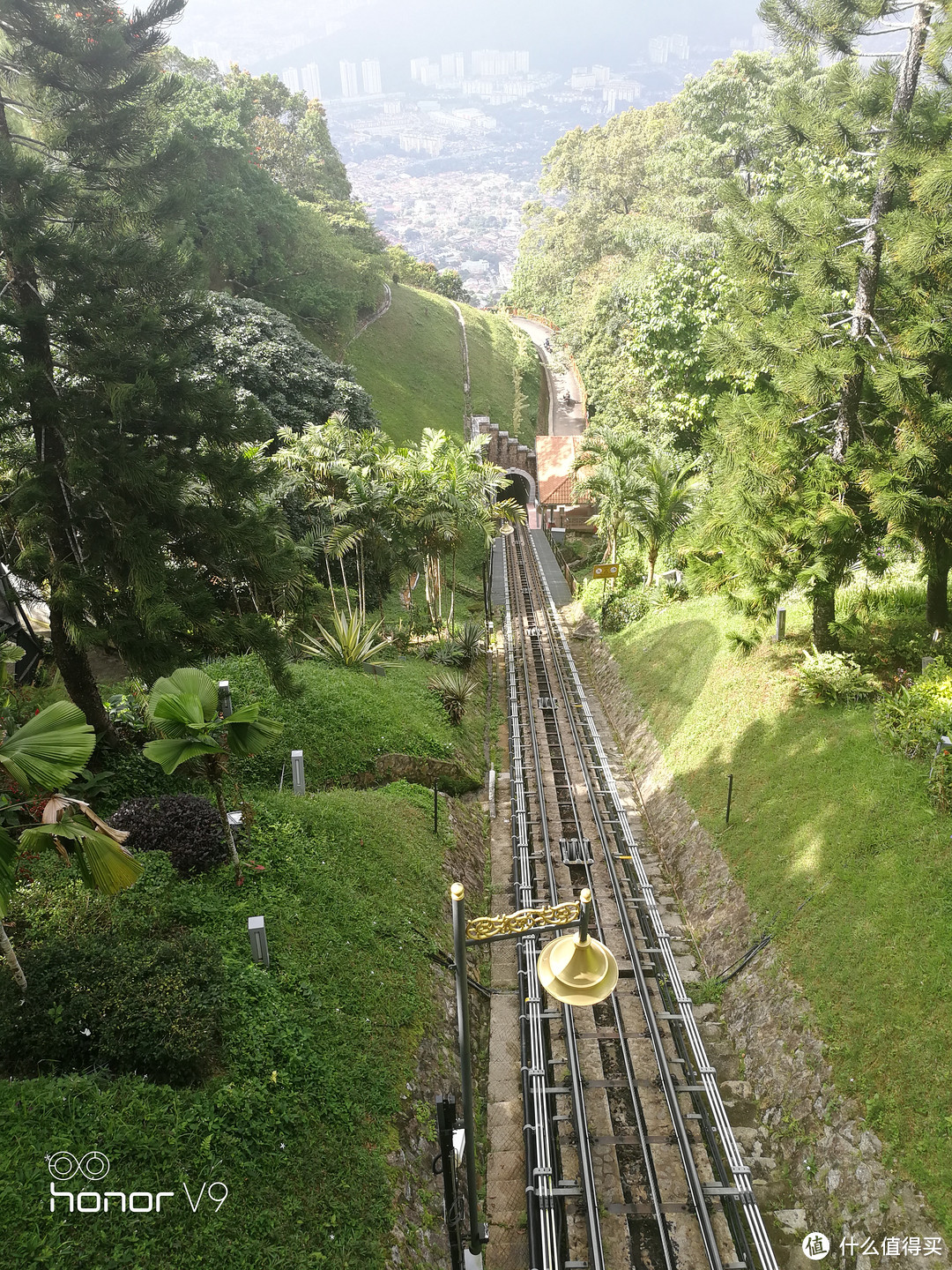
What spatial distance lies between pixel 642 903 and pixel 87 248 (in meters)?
12.1

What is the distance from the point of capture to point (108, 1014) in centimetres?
675

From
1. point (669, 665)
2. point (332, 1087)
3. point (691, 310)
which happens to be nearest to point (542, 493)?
point (691, 310)

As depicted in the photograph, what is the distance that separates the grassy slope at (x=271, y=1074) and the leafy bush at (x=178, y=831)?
22cm

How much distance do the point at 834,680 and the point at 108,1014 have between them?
11.8 meters

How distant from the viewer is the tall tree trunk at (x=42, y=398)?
849 cm

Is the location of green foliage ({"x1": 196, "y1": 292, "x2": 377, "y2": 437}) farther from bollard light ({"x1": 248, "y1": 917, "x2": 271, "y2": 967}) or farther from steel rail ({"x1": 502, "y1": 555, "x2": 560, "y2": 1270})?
bollard light ({"x1": 248, "y1": 917, "x2": 271, "y2": 967})

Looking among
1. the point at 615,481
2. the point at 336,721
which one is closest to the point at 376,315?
the point at 615,481

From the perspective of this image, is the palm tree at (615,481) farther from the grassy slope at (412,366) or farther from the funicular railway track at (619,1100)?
the grassy slope at (412,366)

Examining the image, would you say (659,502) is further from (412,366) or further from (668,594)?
(412,366)

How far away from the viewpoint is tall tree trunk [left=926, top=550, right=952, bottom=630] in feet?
42.0

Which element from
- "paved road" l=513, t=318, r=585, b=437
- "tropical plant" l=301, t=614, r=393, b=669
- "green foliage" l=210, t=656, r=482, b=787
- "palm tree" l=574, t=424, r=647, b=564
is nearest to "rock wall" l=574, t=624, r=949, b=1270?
"green foliage" l=210, t=656, r=482, b=787

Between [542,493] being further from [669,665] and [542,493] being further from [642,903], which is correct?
[642,903]

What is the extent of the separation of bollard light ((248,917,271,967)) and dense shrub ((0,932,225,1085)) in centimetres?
76

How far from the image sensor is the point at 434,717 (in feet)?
55.9
